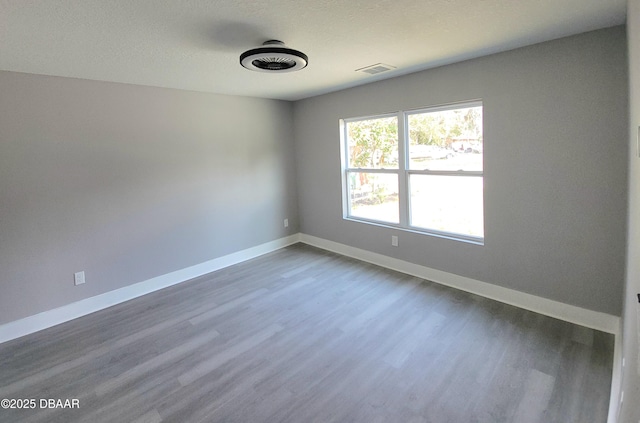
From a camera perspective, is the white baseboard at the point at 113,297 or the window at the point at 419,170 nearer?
the white baseboard at the point at 113,297

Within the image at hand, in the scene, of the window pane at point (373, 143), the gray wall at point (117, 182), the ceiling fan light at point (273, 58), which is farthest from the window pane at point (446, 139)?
the gray wall at point (117, 182)

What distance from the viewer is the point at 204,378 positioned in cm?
228

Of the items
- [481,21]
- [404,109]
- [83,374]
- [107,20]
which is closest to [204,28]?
[107,20]

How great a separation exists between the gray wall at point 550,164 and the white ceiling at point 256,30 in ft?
0.75

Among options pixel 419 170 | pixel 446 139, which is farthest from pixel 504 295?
pixel 446 139

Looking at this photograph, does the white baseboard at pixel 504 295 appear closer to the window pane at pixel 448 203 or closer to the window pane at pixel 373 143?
the window pane at pixel 448 203

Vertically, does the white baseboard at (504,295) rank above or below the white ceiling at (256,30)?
below

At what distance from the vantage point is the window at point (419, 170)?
132 inches

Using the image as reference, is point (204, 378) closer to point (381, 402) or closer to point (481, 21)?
point (381, 402)

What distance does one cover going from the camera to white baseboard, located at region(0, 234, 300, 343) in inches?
117

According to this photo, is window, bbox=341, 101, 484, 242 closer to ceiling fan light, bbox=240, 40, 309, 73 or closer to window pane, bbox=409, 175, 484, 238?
window pane, bbox=409, 175, 484, 238

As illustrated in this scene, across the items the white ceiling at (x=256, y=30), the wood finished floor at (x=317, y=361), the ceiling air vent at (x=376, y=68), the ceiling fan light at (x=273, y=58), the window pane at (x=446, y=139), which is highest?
the ceiling air vent at (x=376, y=68)

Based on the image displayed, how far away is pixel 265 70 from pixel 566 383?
3.08 meters

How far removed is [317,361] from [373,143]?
289 centimetres
